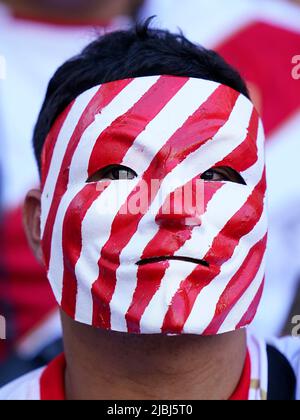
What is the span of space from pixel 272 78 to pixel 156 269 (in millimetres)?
1642

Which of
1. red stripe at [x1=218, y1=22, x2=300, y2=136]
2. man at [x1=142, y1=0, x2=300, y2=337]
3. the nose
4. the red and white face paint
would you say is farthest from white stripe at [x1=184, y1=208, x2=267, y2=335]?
red stripe at [x1=218, y1=22, x2=300, y2=136]

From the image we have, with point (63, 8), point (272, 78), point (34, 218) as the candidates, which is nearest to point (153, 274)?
point (34, 218)

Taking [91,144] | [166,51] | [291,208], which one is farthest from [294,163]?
[91,144]

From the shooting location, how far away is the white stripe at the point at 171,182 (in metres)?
1.43

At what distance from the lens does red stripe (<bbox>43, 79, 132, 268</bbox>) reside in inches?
61.1

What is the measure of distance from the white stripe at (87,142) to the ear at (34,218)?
0.61ft

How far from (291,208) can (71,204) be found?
1389 millimetres

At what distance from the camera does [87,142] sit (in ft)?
5.02

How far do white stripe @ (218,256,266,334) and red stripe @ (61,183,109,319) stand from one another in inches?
11.6

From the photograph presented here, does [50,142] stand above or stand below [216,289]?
above

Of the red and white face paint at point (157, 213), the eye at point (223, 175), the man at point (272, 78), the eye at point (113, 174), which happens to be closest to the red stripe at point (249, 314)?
the red and white face paint at point (157, 213)

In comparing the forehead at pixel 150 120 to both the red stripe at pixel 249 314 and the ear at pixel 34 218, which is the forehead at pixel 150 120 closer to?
the ear at pixel 34 218

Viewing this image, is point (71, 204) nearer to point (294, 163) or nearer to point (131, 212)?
point (131, 212)

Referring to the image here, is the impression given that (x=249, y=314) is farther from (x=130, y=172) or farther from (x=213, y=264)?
(x=130, y=172)
